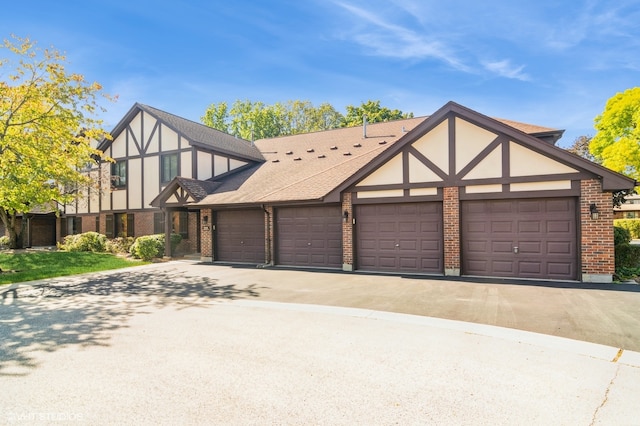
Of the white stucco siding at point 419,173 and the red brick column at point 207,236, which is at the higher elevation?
the white stucco siding at point 419,173

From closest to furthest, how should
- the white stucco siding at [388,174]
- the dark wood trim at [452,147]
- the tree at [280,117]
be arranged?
the dark wood trim at [452,147] → the white stucco siding at [388,174] → the tree at [280,117]

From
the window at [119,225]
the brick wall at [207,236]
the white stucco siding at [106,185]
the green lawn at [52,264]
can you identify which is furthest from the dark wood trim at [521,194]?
the white stucco siding at [106,185]

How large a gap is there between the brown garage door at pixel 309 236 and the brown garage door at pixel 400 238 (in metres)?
1.05

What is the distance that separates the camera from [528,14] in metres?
10.6

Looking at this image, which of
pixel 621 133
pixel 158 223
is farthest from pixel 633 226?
pixel 158 223

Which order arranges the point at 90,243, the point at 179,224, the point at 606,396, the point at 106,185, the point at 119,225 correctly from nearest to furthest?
1. the point at 606,396
2. the point at 179,224
3. the point at 90,243
4. the point at 106,185
5. the point at 119,225

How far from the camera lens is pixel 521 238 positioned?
1059 cm

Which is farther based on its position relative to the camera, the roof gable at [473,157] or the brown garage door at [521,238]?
the brown garage door at [521,238]

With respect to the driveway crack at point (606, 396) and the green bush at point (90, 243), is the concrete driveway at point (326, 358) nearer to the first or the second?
the driveway crack at point (606, 396)

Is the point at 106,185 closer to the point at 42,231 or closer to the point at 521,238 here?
the point at 42,231

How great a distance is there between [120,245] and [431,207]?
18.4m

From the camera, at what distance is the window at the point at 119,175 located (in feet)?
73.8

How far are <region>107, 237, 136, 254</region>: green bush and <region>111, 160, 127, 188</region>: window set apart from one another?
369 centimetres

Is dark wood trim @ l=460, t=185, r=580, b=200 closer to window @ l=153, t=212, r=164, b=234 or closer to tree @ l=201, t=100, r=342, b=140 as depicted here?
window @ l=153, t=212, r=164, b=234
